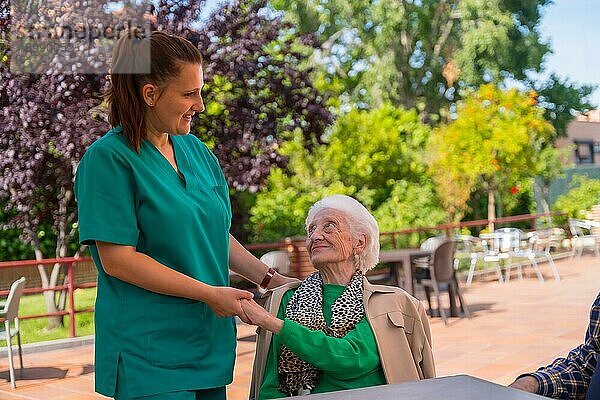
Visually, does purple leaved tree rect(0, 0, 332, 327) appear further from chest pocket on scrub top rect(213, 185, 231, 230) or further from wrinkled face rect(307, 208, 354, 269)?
chest pocket on scrub top rect(213, 185, 231, 230)

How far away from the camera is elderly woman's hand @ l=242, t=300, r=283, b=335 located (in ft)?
4.58

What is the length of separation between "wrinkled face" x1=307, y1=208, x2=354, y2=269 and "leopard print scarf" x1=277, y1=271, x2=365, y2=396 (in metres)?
0.08

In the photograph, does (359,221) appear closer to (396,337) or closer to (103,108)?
(396,337)

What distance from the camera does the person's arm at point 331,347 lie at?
61.4 inches

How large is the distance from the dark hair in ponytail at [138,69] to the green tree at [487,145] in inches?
374

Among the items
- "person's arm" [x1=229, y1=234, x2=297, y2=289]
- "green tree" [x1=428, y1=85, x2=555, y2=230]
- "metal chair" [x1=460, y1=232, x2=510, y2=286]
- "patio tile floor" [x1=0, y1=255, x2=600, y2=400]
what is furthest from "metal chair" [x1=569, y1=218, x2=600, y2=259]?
"person's arm" [x1=229, y1=234, x2=297, y2=289]

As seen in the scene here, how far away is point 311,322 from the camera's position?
1.73 metres

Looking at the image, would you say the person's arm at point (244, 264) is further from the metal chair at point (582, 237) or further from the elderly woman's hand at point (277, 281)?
the metal chair at point (582, 237)

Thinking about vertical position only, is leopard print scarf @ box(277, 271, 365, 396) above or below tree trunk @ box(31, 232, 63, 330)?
above

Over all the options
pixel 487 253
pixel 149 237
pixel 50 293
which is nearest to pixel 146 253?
pixel 149 237

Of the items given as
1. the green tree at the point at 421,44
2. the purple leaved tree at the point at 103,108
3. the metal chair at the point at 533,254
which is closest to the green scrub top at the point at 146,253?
the purple leaved tree at the point at 103,108

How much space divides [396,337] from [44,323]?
5618 millimetres

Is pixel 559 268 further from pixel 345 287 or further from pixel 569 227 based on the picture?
pixel 345 287

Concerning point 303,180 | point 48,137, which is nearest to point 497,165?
point 303,180
